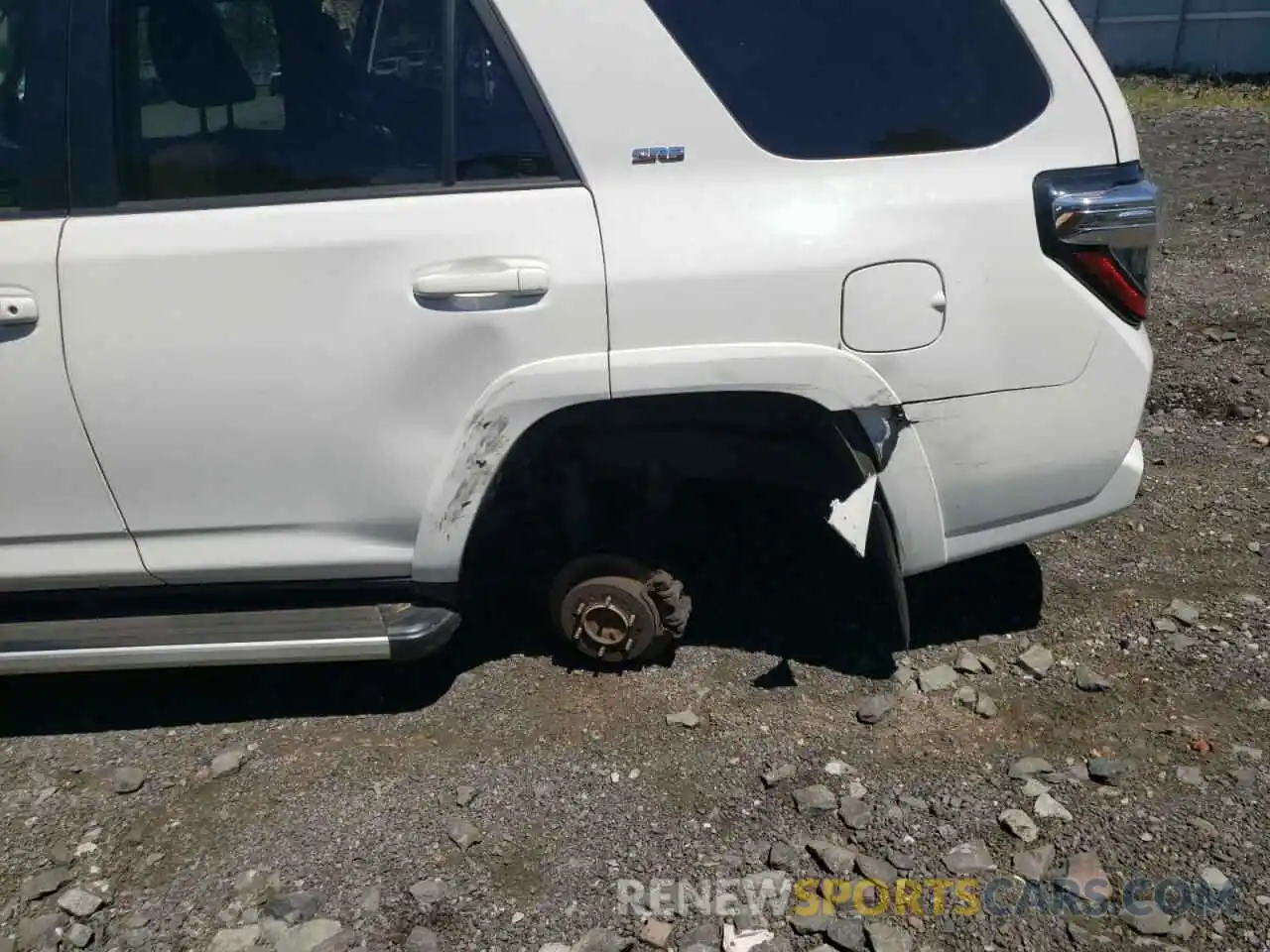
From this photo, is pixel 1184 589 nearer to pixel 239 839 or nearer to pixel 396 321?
pixel 396 321

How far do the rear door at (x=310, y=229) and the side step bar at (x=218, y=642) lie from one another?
0.45 metres

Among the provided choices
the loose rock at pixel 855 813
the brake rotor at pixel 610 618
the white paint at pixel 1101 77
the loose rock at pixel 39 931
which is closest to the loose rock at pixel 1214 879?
the loose rock at pixel 855 813

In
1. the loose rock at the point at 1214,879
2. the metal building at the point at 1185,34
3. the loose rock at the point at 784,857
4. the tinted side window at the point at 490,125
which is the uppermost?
the metal building at the point at 1185,34

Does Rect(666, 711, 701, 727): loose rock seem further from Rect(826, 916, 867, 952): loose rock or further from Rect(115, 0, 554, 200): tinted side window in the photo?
Rect(115, 0, 554, 200): tinted side window

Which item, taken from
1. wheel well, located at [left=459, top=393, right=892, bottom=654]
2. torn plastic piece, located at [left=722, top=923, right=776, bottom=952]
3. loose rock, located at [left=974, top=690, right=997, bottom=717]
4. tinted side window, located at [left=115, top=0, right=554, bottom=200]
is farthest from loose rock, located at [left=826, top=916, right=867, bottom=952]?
tinted side window, located at [left=115, top=0, right=554, bottom=200]

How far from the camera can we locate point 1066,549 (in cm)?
365

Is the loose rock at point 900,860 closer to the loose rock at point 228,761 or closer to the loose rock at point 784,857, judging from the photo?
the loose rock at point 784,857

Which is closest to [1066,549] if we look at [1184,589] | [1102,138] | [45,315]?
[1184,589]

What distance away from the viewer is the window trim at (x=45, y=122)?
8.28 feet

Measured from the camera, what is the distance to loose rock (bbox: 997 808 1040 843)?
249cm

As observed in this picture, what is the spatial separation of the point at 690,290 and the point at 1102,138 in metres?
1.00

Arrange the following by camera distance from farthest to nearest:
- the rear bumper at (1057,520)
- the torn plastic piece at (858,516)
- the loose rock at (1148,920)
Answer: the rear bumper at (1057,520), the torn plastic piece at (858,516), the loose rock at (1148,920)

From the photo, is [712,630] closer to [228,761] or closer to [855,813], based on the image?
[855,813]

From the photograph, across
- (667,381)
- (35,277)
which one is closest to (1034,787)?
(667,381)
